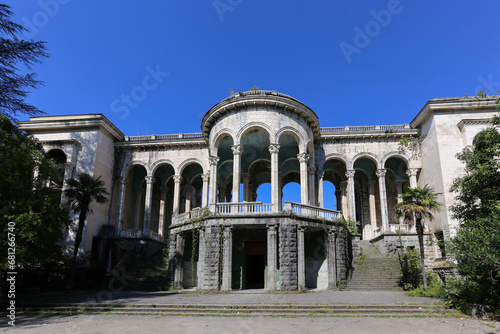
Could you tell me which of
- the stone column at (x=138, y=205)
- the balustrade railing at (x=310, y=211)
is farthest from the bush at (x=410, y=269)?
the stone column at (x=138, y=205)

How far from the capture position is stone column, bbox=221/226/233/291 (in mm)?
18109

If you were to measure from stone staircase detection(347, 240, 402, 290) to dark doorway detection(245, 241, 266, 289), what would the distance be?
230 inches

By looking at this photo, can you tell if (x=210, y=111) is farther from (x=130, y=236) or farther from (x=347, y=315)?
(x=347, y=315)

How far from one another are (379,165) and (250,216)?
13196mm

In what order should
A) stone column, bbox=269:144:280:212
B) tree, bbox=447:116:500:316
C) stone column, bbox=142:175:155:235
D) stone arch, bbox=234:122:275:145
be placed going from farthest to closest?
stone column, bbox=142:175:155:235 → stone arch, bbox=234:122:275:145 → stone column, bbox=269:144:280:212 → tree, bbox=447:116:500:316

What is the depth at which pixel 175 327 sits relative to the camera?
31.9 ft

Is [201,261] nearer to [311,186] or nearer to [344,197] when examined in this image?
[311,186]

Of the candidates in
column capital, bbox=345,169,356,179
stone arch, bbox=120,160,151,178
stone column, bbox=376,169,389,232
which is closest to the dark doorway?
stone column, bbox=376,169,389,232

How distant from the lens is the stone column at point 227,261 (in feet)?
59.4

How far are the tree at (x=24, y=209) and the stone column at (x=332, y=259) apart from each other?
46.4 ft

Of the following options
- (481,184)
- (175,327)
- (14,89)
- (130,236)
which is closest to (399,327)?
(175,327)

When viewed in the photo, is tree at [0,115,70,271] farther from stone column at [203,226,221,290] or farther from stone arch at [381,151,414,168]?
stone arch at [381,151,414,168]

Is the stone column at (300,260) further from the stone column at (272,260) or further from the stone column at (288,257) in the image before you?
the stone column at (272,260)

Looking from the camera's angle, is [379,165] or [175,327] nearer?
[175,327]
